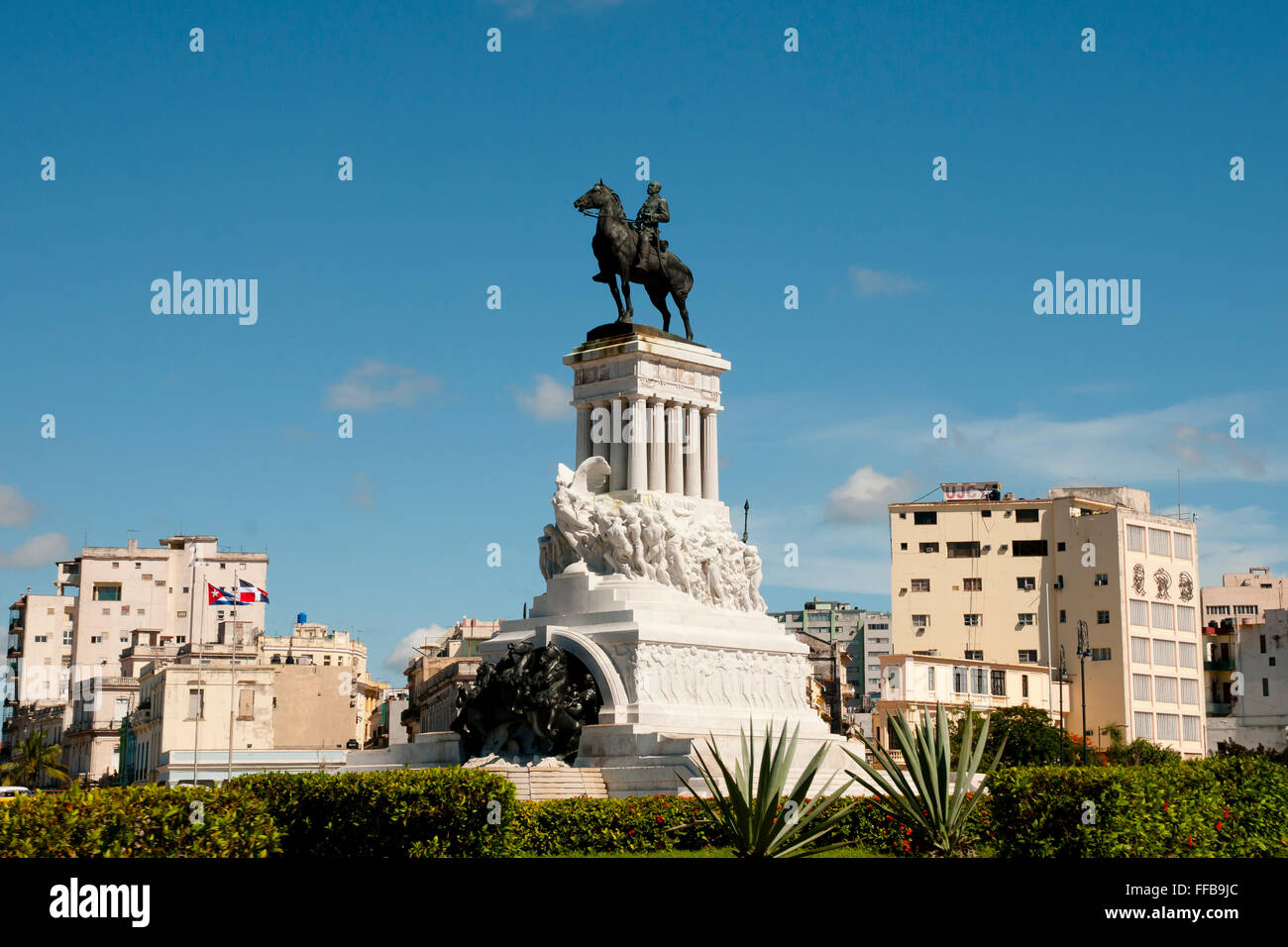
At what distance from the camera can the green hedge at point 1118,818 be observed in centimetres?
2548

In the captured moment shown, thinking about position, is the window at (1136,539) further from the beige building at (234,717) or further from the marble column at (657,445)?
the marble column at (657,445)

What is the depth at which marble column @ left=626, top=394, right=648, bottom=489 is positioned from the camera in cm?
4534

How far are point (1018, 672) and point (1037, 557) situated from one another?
26.7 ft

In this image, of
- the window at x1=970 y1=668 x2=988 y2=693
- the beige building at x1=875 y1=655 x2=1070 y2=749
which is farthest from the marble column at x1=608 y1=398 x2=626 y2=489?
the window at x1=970 y1=668 x2=988 y2=693

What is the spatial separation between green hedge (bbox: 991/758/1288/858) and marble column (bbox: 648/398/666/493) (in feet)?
61.9

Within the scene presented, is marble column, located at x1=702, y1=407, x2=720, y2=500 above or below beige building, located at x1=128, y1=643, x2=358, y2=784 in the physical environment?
above

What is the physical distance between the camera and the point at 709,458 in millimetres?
47094

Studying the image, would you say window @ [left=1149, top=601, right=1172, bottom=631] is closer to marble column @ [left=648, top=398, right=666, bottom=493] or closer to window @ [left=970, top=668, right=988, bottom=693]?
window @ [left=970, top=668, right=988, bottom=693]

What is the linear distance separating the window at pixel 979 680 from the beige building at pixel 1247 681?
60.8ft

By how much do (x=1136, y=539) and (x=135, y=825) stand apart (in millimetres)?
77460

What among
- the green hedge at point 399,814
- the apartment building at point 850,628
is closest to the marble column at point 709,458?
the green hedge at point 399,814
